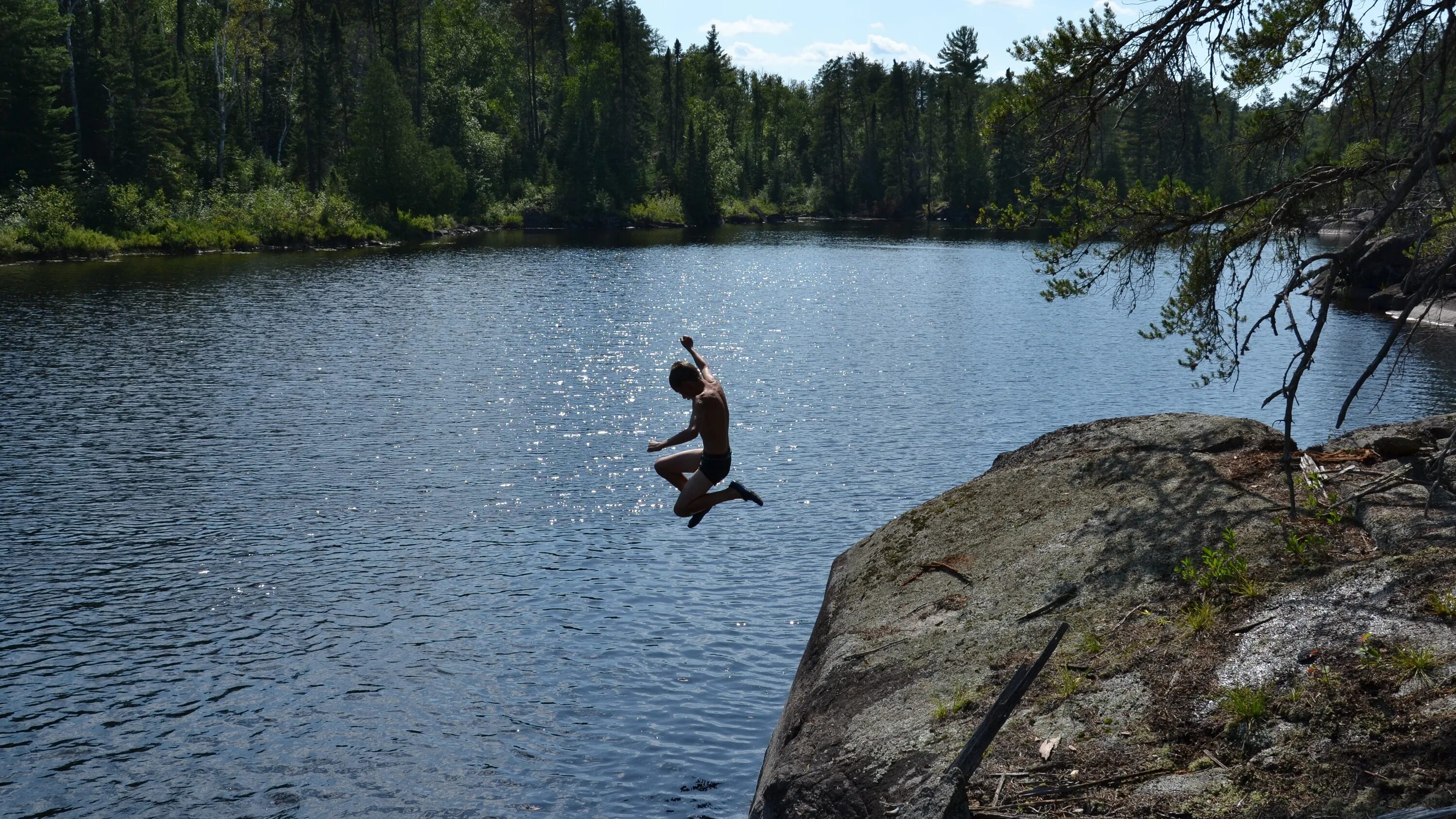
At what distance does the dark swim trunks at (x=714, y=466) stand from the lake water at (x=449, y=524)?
3577 mm

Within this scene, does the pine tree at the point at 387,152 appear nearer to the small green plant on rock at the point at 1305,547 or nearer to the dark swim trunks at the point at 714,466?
the dark swim trunks at the point at 714,466

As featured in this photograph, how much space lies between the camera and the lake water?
1498 centimetres

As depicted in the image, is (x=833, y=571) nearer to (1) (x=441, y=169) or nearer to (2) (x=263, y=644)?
(2) (x=263, y=644)

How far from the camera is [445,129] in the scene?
117625mm

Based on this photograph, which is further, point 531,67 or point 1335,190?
point 531,67

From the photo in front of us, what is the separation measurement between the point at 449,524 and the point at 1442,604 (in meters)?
19.0

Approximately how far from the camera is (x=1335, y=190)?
43.1 ft

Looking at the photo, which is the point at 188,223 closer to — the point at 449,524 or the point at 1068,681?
the point at 449,524

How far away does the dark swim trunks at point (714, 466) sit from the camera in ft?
48.1

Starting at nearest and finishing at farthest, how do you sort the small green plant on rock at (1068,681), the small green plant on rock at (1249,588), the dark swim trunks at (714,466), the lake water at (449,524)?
1. the small green plant on rock at (1068,681)
2. the small green plant on rock at (1249,588)
3. the dark swim trunks at (714,466)
4. the lake water at (449,524)

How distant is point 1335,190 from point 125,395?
33088mm

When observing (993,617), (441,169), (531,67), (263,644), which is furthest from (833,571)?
(531,67)

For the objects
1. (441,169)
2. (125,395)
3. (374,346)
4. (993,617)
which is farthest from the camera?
(441,169)

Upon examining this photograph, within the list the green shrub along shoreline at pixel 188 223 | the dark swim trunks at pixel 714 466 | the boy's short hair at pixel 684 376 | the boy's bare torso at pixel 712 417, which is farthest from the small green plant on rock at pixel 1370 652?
the green shrub along shoreline at pixel 188 223
